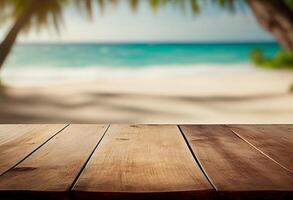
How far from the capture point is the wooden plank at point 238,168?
0.53 m

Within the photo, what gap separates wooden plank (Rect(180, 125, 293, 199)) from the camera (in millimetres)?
530

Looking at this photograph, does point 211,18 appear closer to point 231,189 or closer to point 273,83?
point 273,83

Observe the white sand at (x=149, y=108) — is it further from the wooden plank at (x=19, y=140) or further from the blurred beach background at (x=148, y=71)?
the wooden plank at (x=19, y=140)

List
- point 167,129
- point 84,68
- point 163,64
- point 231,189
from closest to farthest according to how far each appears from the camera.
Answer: point 231,189 < point 167,129 < point 84,68 < point 163,64

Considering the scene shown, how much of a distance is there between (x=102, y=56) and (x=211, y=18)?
15.4 ft

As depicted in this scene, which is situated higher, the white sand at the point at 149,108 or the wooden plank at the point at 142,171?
the wooden plank at the point at 142,171

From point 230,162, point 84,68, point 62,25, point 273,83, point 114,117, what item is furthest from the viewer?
point 84,68

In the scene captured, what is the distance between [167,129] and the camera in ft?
3.41

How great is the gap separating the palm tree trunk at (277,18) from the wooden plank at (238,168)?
95.3 inches

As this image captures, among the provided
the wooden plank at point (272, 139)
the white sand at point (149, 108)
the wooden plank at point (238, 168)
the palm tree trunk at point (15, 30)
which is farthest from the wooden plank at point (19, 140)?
the white sand at point (149, 108)

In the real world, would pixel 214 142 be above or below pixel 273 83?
above

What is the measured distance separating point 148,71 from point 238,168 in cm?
1209

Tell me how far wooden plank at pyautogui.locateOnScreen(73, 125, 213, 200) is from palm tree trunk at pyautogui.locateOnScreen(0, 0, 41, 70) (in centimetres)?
205

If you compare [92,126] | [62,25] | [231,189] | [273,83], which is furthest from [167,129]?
[273,83]
